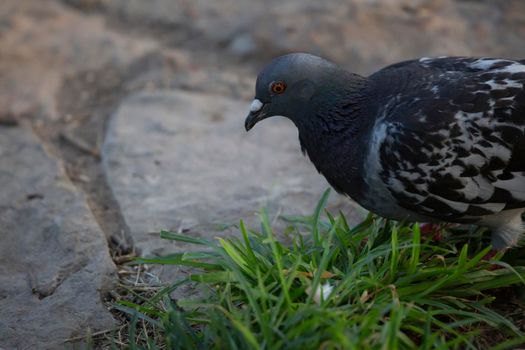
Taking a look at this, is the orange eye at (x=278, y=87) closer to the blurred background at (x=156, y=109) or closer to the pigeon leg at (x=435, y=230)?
the blurred background at (x=156, y=109)

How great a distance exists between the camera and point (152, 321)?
13.4 feet

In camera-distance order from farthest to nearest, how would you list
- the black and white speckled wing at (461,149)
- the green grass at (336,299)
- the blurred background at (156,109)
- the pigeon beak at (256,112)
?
the blurred background at (156,109) → the pigeon beak at (256,112) → the black and white speckled wing at (461,149) → the green grass at (336,299)

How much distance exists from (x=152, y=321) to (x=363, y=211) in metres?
2.00

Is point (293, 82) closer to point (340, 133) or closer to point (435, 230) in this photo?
point (340, 133)

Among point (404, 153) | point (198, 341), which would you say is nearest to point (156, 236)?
point (198, 341)

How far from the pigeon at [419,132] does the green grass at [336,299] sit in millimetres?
301

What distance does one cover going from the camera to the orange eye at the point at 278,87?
4.62 m

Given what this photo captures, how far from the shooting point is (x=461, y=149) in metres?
4.13

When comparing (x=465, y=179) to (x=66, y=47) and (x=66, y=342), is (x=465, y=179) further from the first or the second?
(x=66, y=47)

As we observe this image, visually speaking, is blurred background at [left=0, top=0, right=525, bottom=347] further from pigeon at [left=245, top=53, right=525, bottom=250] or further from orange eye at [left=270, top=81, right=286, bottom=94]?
orange eye at [left=270, top=81, right=286, bottom=94]

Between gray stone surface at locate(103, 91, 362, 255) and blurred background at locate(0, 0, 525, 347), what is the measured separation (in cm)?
2

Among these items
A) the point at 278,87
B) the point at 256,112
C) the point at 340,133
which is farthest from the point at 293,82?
the point at 340,133

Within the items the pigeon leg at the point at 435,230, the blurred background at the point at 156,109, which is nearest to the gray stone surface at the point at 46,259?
the blurred background at the point at 156,109

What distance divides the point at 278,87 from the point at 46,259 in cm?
207
